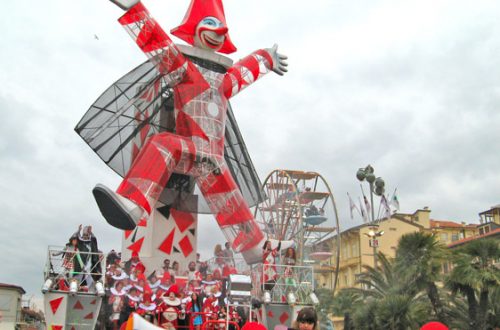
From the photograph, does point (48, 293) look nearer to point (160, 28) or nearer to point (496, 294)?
point (160, 28)

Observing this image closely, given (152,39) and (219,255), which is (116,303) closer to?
(219,255)

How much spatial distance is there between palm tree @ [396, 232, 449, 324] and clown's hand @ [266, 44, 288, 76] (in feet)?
23.6

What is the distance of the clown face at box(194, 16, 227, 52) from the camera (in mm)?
13805

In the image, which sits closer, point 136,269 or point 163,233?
point 136,269

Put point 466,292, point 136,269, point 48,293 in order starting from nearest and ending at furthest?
point 48,293, point 136,269, point 466,292

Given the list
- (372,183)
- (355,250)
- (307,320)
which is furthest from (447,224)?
(307,320)

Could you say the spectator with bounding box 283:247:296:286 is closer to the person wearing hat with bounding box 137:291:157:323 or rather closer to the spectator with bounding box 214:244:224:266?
the spectator with bounding box 214:244:224:266

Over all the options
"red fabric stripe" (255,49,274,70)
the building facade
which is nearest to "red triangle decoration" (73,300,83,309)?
"red fabric stripe" (255,49,274,70)

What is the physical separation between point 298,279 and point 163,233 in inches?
137

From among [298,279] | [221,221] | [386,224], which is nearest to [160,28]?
[221,221]

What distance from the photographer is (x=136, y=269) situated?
12.6 metres

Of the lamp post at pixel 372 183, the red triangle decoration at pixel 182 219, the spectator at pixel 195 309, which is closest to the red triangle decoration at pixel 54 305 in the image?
the spectator at pixel 195 309

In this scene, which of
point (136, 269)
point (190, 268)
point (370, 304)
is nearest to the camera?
point (136, 269)

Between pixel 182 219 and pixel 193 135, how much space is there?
2608 millimetres
